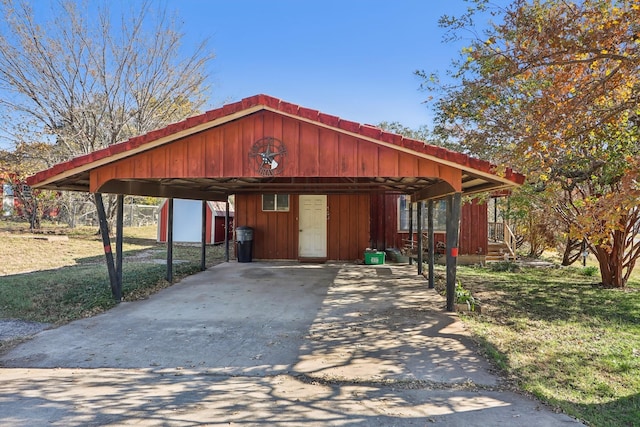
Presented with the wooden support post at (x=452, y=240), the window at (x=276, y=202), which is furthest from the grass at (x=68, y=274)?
the wooden support post at (x=452, y=240)

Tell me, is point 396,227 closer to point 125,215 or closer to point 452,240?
point 452,240

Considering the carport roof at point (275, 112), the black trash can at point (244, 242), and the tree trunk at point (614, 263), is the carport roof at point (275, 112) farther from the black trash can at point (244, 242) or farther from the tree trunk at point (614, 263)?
the black trash can at point (244, 242)

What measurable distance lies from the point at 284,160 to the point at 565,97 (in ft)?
15.2

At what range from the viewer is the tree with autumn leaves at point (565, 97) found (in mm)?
4930

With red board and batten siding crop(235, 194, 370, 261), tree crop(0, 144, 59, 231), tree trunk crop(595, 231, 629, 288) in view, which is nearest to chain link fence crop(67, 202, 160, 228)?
tree crop(0, 144, 59, 231)

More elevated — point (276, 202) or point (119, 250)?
point (276, 202)

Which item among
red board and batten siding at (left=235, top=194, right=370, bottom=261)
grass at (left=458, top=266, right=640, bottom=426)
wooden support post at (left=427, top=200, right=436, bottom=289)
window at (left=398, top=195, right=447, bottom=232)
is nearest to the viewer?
grass at (left=458, top=266, right=640, bottom=426)

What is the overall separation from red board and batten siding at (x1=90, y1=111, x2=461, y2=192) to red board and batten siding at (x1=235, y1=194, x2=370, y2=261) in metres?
6.53

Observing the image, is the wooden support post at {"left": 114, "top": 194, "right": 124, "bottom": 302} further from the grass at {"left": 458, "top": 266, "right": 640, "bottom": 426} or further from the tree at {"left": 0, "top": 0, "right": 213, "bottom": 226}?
the tree at {"left": 0, "top": 0, "right": 213, "bottom": 226}

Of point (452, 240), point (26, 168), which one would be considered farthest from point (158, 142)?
point (26, 168)

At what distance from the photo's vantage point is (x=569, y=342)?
517cm

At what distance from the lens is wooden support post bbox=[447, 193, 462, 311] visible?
6.28 metres

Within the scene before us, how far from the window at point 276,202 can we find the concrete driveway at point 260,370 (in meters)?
6.01

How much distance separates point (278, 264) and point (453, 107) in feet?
23.0
